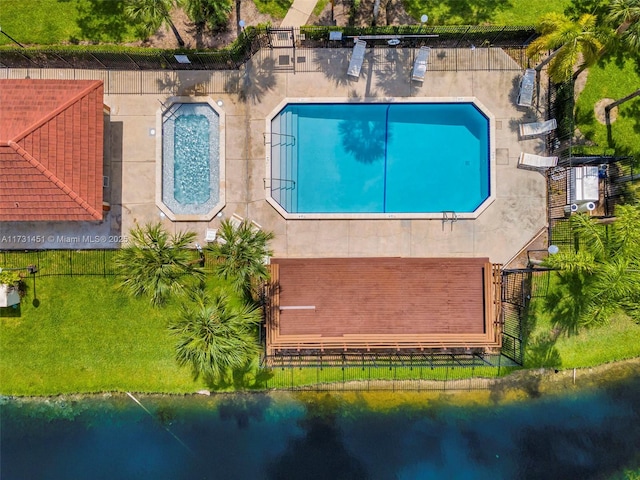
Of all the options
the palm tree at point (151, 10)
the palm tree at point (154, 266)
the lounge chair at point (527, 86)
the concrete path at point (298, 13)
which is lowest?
the palm tree at point (154, 266)

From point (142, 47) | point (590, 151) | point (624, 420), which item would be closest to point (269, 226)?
point (142, 47)

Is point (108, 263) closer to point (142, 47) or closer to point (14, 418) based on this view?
point (14, 418)

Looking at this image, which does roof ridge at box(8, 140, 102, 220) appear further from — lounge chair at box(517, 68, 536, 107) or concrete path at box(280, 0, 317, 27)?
lounge chair at box(517, 68, 536, 107)

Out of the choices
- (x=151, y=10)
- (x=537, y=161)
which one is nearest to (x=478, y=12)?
(x=537, y=161)

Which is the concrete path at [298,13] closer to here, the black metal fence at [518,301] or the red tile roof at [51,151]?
the red tile roof at [51,151]

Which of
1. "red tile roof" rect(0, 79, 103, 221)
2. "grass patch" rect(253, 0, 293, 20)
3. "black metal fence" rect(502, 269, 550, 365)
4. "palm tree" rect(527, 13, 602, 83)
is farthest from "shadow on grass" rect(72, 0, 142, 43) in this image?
"black metal fence" rect(502, 269, 550, 365)

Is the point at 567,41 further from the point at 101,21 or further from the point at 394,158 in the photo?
the point at 101,21

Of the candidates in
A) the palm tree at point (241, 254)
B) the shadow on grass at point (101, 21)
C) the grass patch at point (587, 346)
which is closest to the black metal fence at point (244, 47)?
the shadow on grass at point (101, 21)
